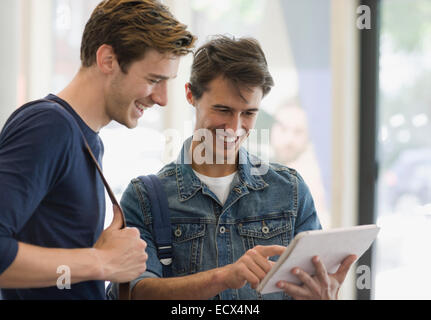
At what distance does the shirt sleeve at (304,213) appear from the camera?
1438 millimetres

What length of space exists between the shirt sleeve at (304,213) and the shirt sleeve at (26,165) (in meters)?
0.69

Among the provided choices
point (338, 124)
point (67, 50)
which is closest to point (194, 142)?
point (338, 124)

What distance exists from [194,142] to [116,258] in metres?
0.48

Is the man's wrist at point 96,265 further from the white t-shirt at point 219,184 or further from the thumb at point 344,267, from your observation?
the thumb at point 344,267

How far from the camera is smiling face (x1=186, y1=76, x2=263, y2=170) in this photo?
1.44 metres

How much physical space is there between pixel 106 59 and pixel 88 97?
11 centimetres

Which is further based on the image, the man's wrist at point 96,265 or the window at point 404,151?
the window at point 404,151

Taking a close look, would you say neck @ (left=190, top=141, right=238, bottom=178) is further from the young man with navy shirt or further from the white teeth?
the young man with navy shirt

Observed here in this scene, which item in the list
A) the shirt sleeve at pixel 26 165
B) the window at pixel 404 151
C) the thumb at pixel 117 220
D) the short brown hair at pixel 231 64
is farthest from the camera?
the window at pixel 404 151

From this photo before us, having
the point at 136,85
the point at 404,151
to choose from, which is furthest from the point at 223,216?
the point at 404,151

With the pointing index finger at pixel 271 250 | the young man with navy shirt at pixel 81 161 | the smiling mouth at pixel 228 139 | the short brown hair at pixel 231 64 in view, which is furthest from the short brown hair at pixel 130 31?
the pointing index finger at pixel 271 250

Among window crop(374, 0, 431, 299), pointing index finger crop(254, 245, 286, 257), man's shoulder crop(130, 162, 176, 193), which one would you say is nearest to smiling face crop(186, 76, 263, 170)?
man's shoulder crop(130, 162, 176, 193)

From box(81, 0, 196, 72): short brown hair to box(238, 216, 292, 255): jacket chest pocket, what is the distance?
514mm

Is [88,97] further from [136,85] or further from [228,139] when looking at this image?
[228,139]
